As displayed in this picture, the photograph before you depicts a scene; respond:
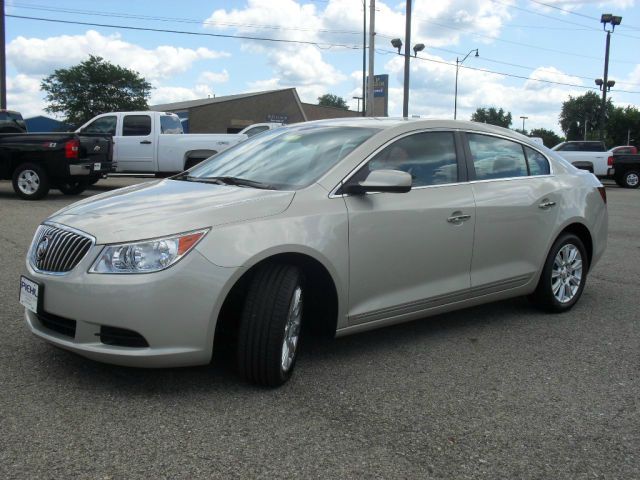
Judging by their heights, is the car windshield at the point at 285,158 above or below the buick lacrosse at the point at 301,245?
above

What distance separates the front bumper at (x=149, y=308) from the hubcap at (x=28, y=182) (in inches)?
420

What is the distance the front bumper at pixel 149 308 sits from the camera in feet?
10.5

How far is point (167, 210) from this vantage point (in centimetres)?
350

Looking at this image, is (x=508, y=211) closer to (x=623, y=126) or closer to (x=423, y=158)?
(x=423, y=158)

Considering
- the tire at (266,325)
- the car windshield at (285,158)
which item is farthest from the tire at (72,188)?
the tire at (266,325)

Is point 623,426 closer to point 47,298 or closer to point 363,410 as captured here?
point 363,410

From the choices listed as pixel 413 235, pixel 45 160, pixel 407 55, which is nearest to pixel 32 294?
pixel 413 235

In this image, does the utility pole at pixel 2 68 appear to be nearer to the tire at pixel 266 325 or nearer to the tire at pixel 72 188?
the tire at pixel 72 188

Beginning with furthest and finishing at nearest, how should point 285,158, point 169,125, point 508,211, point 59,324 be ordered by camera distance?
point 169,125, point 508,211, point 285,158, point 59,324

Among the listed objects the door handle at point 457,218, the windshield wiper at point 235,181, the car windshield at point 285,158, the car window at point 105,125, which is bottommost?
the door handle at point 457,218

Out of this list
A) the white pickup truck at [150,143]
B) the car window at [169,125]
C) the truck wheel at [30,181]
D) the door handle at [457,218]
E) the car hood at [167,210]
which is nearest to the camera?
the car hood at [167,210]

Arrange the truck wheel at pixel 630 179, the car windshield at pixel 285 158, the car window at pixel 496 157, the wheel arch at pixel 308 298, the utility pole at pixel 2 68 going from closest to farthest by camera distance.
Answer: the wheel arch at pixel 308 298, the car windshield at pixel 285 158, the car window at pixel 496 157, the utility pole at pixel 2 68, the truck wheel at pixel 630 179

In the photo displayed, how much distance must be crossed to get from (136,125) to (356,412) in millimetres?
14550

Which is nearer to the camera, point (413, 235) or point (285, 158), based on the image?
point (413, 235)
